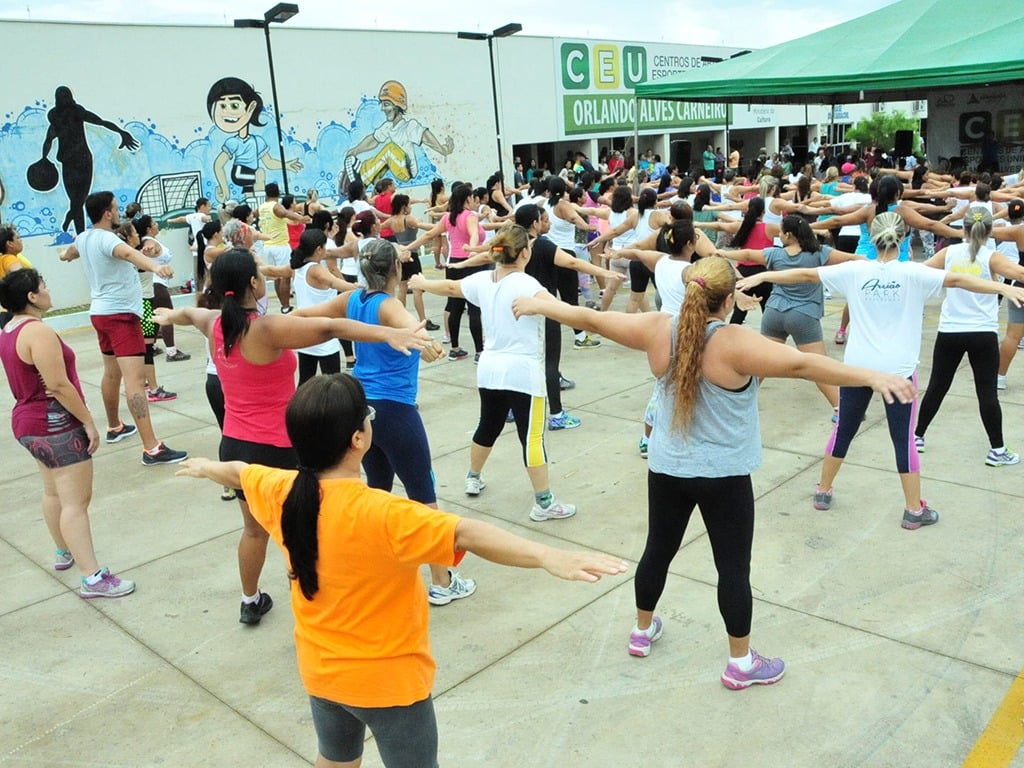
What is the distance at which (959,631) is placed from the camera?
388cm

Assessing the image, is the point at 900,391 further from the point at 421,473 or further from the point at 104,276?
the point at 104,276

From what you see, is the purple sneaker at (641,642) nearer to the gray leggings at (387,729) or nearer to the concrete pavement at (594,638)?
the concrete pavement at (594,638)

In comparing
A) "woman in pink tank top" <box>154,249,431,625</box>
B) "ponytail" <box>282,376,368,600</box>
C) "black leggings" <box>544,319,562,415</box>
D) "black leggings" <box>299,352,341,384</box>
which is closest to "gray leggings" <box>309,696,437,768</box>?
"ponytail" <box>282,376,368,600</box>

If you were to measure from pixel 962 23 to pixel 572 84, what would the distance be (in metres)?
14.0

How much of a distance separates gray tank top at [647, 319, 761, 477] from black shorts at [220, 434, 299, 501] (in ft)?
5.91

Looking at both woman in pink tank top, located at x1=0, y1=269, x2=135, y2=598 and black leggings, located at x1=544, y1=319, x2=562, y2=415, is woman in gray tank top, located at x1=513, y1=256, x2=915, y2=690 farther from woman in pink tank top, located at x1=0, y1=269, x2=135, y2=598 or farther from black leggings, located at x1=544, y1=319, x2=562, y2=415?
black leggings, located at x1=544, y1=319, x2=562, y2=415

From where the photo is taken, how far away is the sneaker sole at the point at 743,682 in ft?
11.6

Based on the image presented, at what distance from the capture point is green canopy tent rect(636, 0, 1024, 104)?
1234cm

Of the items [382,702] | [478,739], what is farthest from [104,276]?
[382,702]

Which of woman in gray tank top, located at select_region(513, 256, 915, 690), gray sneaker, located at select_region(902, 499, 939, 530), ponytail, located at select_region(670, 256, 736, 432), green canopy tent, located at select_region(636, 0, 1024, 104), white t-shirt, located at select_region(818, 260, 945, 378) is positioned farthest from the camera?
green canopy tent, located at select_region(636, 0, 1024, 104)

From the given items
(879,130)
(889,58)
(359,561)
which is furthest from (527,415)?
(879,130)

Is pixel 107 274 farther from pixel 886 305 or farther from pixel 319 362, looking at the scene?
pixel 886 305

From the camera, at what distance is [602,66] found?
27.3m

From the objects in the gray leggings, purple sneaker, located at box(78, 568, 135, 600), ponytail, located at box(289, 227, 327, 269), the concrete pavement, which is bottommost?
the concrete pavement
